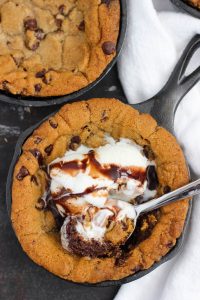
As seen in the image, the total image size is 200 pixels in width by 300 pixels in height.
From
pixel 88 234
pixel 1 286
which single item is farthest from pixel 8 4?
pixel 1 286

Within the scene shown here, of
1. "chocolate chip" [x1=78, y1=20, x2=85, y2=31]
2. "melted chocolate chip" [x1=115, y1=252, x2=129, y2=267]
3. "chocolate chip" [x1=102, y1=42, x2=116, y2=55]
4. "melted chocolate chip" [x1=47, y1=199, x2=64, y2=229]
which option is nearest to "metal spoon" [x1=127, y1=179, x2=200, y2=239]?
"melted chocolate chip" [x1=115, y1=252, x2=129, y2=267]

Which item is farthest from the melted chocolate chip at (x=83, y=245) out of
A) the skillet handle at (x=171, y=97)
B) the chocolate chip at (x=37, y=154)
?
the skillet handle at (x=171, y=97)

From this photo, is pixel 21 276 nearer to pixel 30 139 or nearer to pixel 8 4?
pixel 30 139

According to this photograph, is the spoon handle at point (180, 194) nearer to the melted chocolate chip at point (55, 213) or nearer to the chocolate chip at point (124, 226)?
the chocolate chip at point (124, 226)

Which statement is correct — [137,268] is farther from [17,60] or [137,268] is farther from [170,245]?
[17,60]

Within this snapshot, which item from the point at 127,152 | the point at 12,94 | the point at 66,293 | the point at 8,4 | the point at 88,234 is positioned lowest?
the point at 66,293

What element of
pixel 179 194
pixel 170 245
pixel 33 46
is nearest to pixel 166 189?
pixel 179 194

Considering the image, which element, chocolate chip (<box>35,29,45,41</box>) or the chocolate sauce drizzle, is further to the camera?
chocolate chip (<box>35,29,45,41</box>)

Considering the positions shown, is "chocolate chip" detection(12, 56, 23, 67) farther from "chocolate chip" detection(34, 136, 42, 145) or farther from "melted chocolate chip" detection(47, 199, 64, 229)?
"melted chocolate chip" detection(47, 199, 64, 229)
